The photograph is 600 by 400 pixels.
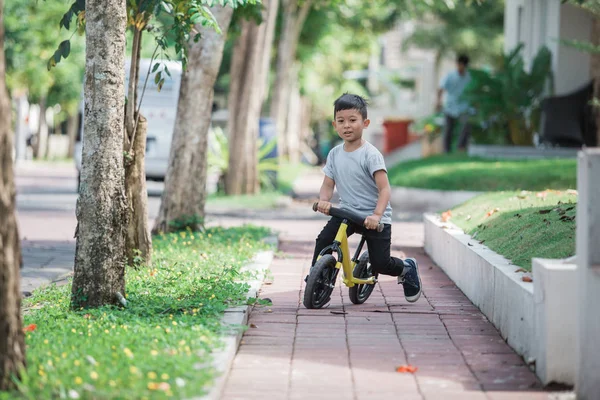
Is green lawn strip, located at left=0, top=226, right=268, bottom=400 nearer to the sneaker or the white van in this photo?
the sneaker

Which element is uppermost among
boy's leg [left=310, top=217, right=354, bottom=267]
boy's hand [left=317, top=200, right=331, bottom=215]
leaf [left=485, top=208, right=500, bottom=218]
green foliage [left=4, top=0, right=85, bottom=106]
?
green foliage [left=4, top=0, right=85, bottom=106]

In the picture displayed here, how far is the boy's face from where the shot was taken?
763 cm

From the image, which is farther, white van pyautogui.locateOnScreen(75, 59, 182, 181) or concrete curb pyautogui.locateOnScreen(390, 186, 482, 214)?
white van pyautogui.locateOnScreen(75, 59, 182, 181)

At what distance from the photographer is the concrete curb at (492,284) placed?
6102 mm

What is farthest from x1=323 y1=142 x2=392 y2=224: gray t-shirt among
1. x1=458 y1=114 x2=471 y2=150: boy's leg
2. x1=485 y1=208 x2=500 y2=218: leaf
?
x1=458 y1=114 x2=471 y2=150: boy's leg

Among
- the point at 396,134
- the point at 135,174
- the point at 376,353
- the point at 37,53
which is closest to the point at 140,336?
the point at 376,353

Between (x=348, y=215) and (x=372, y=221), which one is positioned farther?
(x=348, y=215)

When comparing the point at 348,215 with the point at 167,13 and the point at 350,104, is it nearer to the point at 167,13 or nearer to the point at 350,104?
the point at 350,104

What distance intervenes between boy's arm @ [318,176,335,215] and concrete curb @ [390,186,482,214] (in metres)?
8.51

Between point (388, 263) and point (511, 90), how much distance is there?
13037mm

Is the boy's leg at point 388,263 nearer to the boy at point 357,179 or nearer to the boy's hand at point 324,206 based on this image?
the boy at point 357,179

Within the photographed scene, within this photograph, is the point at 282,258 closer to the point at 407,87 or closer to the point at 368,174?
the point at 368,174

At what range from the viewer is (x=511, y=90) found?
20203 mm

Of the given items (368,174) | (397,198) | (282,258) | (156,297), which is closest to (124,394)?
(156,297)
